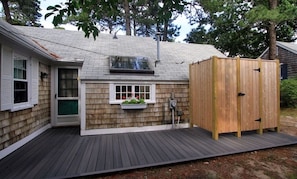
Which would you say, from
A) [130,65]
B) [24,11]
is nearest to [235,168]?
[130,65]

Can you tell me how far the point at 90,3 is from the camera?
2.00 meters

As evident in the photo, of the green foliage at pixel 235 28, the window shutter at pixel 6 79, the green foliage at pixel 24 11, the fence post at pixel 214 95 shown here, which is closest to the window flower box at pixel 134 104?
the fence post at pixel 214 95

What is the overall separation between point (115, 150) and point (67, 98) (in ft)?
10.9

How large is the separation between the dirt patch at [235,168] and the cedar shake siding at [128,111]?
2371 millimetres

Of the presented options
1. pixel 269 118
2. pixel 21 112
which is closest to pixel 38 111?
pixel 21 112

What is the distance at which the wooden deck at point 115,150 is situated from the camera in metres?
2.84

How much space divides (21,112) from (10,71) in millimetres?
1014

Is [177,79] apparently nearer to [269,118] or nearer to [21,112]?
[269,118]

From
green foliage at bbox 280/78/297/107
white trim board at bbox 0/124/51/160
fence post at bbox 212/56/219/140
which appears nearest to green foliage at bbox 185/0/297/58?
green foliage at bbox 280/78/297/107

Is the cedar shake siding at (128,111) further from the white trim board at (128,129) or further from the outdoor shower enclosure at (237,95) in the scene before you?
the outdoor shower enclosure at (237,95)

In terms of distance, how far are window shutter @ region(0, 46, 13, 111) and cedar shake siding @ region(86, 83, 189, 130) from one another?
1.78m

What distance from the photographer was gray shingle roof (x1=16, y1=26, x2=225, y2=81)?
5.32 meters

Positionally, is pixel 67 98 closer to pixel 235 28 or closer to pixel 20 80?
pixel 20 80

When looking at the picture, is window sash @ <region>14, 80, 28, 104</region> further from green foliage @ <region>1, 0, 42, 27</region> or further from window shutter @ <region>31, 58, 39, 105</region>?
green foliage @ <region>1, 0, 42, 27</region>
